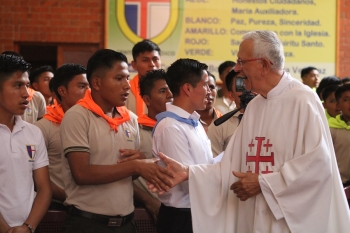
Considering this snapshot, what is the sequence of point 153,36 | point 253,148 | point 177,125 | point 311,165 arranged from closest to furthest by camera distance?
point 311,165 < point 253,148 < point 177,125 < point 153,36

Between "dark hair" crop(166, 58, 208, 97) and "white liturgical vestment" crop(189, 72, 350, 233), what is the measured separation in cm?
44

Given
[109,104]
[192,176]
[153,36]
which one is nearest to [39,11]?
[153,36]

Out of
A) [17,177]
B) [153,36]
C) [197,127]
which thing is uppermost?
[153,36]

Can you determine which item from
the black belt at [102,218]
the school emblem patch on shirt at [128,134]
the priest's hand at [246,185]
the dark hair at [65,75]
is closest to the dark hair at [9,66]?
the school emblem patch on shirt at [128,134]

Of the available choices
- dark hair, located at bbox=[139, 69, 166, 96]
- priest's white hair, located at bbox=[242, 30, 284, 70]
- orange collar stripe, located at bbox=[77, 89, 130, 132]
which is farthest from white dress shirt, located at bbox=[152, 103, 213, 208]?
dark hair, located at bbox=[139, 69, 166, 96]

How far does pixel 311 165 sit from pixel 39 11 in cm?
630

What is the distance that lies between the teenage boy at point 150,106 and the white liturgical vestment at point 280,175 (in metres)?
0.89

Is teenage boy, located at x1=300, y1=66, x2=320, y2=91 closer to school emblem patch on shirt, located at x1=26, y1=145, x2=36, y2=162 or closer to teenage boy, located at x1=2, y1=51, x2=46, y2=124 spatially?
teenage boy, located at x1=2, y1=51, x2=46, y2=124

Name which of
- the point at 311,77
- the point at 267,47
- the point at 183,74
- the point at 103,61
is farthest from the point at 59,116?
the point at 311,77

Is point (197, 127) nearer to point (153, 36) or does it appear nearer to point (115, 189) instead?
point (115, 189)

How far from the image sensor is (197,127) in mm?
3607

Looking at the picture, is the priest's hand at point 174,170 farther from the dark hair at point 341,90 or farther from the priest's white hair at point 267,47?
the dark hair at point 341,90

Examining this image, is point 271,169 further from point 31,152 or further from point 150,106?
point 150,106

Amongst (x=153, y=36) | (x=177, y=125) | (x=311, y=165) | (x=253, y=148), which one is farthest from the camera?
(x=153, y=36)
